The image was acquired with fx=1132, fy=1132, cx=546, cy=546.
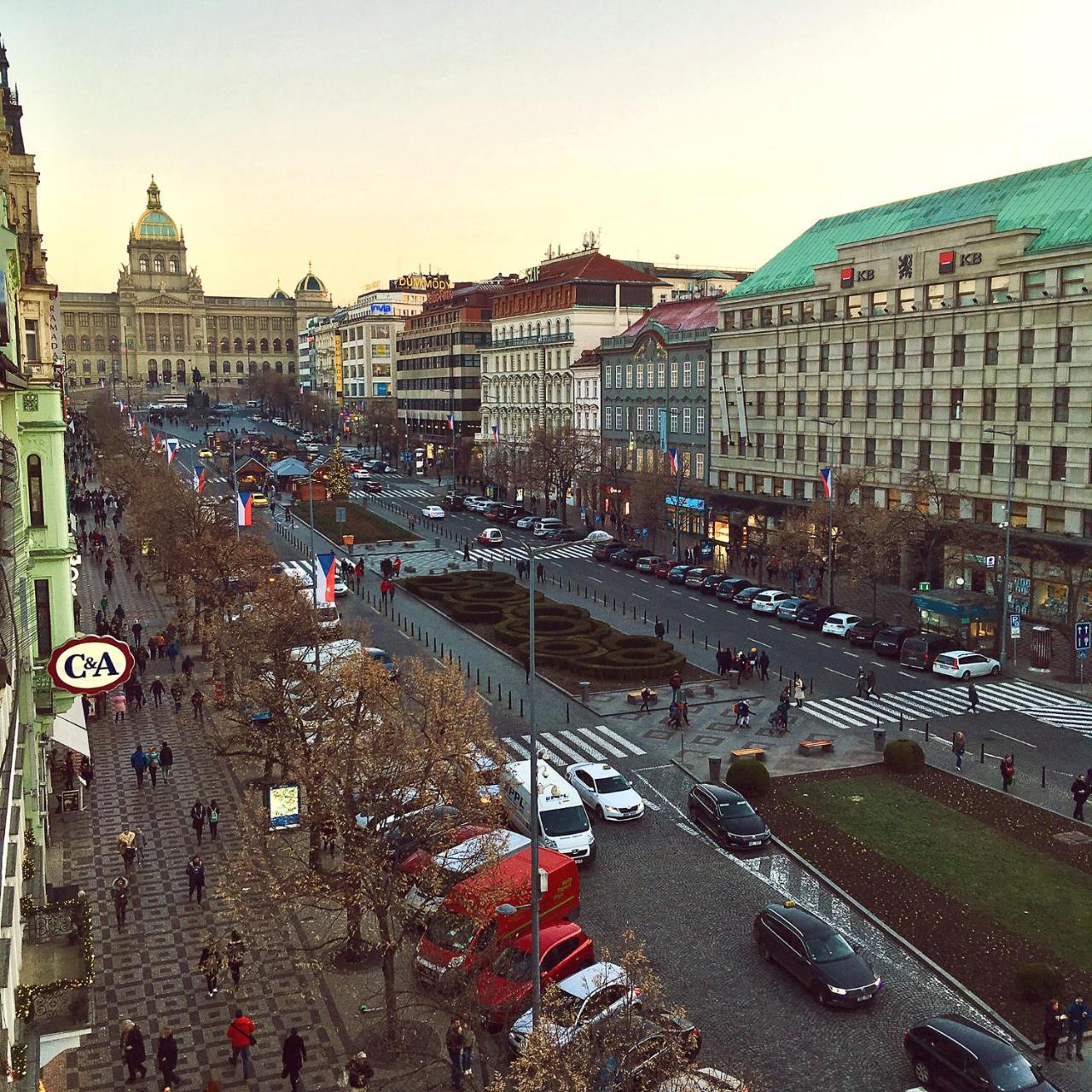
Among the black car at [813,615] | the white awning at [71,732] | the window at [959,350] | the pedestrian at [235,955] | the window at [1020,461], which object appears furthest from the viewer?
the window at [959,350]

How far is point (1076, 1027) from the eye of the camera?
21672 mm

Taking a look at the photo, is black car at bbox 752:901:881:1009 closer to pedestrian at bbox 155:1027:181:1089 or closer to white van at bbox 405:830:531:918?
white van at bbox 405:830:531:918

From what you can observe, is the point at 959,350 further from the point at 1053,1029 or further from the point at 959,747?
the point at 1053,1029

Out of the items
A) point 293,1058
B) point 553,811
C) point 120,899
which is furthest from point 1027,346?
point 293,1058

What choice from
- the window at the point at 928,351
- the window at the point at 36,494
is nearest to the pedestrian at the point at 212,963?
the window at the point at 36,494

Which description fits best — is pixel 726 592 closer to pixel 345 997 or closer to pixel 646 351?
pixel 646 351

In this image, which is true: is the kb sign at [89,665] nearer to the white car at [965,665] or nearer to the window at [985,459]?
the white car at [965,665]

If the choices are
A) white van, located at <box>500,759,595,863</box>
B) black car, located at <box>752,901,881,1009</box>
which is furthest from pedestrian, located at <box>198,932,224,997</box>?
black car, located at <box>752,901,881,1009</box>

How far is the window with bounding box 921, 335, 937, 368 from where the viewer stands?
207 feet

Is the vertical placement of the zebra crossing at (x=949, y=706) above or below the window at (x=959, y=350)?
below

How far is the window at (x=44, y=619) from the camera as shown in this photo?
31.5 m

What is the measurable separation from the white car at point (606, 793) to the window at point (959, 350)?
3703 centimetres

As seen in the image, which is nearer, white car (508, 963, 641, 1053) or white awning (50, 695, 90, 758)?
white car (508, 963, 641, 1053)

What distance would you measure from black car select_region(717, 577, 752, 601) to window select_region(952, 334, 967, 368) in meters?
16.6
